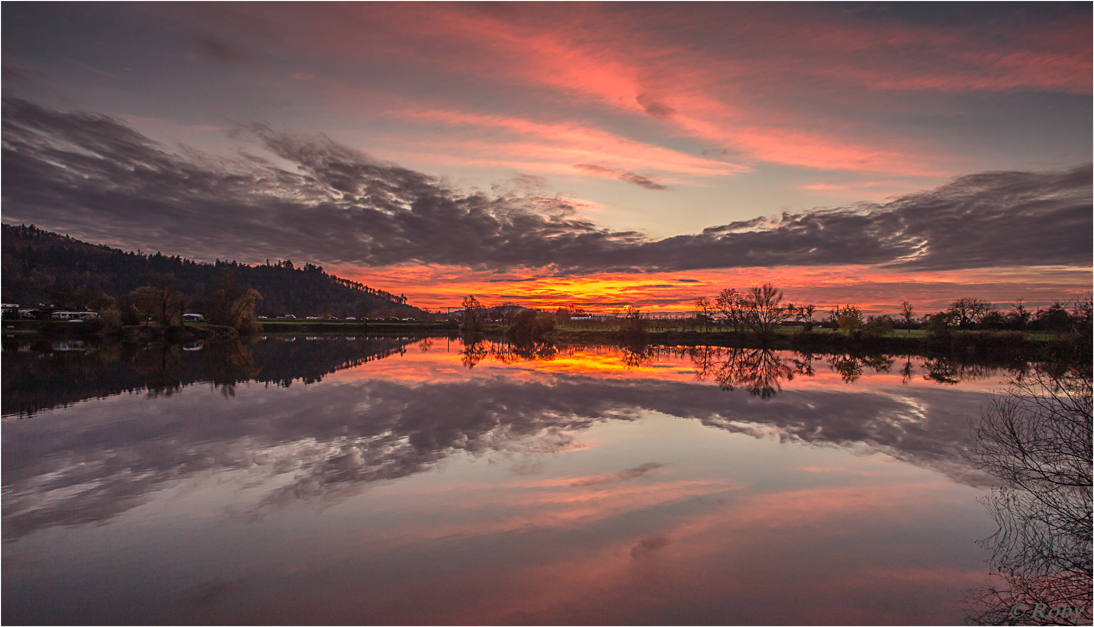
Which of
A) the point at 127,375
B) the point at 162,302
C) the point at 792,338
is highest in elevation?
the point at 162,302

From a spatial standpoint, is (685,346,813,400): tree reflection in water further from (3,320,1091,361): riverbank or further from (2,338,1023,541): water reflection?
(3,320,1091,361): riverbank

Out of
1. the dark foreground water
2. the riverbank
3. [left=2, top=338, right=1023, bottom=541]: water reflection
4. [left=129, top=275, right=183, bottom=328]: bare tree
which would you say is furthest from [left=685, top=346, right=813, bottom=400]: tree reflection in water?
[left=129, top=275, right=183, bottom=328]: bare tree

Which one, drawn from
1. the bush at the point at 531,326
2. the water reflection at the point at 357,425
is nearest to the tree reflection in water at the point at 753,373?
the water reflection at the point at 357,425

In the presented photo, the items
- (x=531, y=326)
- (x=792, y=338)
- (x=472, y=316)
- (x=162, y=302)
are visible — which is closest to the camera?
(x=792, y=338)

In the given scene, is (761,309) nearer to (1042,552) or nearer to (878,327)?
(878,327)

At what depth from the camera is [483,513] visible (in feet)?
29.3

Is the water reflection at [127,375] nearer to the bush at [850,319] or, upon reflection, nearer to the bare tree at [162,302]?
the bare tree at [162,302]

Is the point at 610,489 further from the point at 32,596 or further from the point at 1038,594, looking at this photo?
the point at 32,596

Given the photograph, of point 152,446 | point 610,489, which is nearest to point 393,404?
point 152,446

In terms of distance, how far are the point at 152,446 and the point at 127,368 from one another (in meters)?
24.8

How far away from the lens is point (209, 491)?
9742 mm

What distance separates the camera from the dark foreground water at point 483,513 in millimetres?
6219

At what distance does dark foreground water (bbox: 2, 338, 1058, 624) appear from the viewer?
6219mm

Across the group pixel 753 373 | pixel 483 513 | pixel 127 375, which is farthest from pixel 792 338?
pixel 127 375
